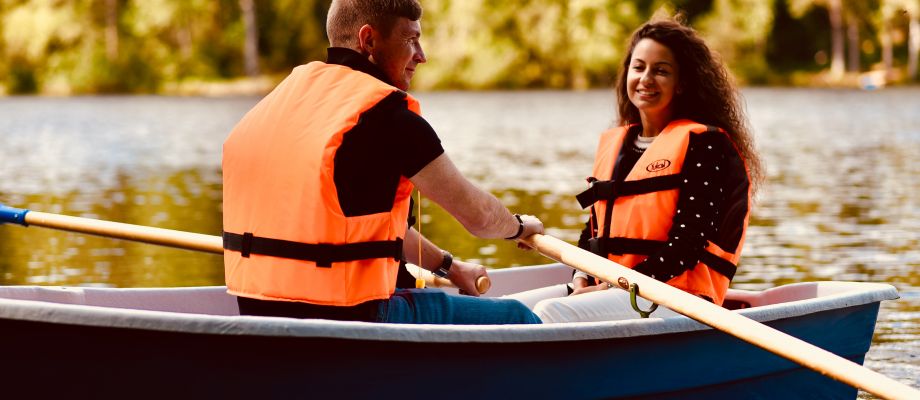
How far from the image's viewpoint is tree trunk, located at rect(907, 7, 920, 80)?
42.1 metres

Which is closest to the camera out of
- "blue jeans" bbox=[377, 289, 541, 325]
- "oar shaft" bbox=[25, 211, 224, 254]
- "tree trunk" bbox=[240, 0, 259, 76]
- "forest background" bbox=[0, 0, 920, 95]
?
"blue jeans" bbox=[377, 289, 541, 325]

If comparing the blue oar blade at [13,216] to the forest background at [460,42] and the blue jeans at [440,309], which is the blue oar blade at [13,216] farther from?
the forest background at [460,42]

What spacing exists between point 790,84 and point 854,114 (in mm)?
17837

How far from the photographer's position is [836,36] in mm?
44062

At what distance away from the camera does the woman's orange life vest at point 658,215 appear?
4094 mm

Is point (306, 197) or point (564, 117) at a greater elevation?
point (306, 197)

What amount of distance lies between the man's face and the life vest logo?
996mm

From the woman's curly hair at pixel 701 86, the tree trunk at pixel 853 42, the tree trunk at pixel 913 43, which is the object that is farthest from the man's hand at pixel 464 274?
the tree trunk at pixel 853 42

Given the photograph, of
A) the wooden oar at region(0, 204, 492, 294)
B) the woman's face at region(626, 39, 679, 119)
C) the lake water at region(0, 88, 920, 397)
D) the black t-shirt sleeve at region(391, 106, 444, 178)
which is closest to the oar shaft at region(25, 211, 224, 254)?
the wooden oar at region(0, 204, 492, 294)

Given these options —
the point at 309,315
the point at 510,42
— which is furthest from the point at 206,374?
the point at 510,42

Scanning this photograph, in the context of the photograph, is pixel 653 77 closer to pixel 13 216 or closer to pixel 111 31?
pixel 13 216

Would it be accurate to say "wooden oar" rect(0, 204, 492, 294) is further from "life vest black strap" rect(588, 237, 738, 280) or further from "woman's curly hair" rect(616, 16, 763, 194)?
"woman's curly hair" rect(616, 16, 763, 194)

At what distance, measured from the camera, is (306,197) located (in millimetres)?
3256

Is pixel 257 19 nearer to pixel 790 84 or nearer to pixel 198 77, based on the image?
pixel 198 77
